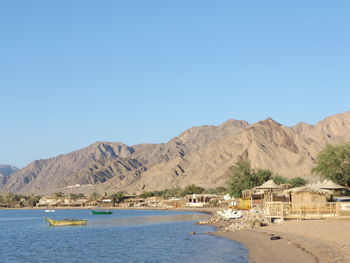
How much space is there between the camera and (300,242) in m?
32.0

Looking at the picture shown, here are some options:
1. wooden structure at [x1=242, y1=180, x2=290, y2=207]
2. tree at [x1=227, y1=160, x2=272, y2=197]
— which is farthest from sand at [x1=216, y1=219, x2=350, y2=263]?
tree at [x1=227, y1=160, x2=272, y2=197]

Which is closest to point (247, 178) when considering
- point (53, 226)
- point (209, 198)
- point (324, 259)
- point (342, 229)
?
point (53, 226)

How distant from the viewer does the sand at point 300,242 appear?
87.6ft

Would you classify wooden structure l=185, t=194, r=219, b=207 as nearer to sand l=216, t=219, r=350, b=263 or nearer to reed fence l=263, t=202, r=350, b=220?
reed fence l=263, t=202, r=350, b=220

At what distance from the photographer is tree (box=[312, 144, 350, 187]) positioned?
6550 centimetres

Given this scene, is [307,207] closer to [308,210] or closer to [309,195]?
[308,210]

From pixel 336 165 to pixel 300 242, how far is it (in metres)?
36.9

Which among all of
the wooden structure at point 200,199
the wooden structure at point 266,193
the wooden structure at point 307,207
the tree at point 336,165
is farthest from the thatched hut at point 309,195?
the wooden structure at point 200,199

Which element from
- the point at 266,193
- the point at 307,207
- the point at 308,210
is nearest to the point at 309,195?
the point at 307,207

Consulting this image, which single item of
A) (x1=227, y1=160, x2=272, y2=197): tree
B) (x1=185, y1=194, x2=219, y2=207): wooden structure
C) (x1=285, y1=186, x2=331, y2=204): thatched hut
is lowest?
(x1=285, y1=186, x2=331, y2=204): thatched hut

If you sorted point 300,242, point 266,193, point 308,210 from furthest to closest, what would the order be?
point 266,193
point 308,210
point 300,242

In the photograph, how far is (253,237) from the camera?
3956 cm

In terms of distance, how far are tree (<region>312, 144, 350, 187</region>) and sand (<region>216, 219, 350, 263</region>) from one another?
24856 mm

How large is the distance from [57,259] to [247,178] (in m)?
58.8
